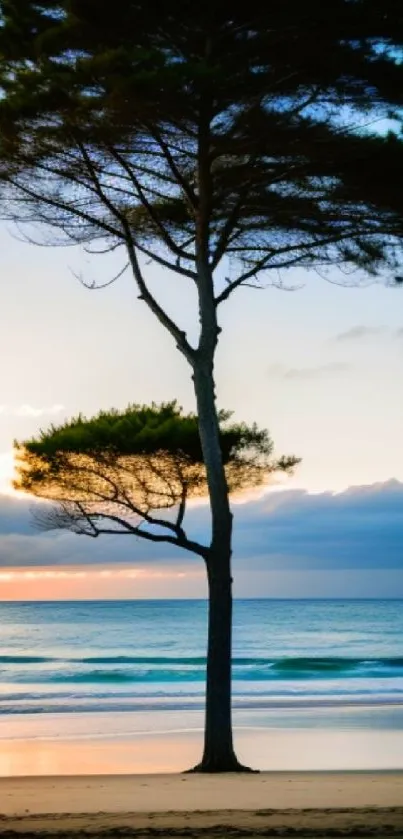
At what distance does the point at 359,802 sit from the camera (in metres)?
8.65

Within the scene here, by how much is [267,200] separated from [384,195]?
45.3 inches

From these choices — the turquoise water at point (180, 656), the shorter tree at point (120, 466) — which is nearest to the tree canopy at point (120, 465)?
the shorter tree at point (120, 466)

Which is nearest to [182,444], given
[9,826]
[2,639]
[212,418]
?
[212,418]

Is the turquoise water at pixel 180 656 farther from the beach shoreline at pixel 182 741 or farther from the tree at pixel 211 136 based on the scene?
the tree at pixel 211 136

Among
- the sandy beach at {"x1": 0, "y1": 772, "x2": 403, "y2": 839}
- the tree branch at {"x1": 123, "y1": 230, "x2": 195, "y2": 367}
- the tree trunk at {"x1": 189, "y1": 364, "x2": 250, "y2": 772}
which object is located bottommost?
the sandy beach at {"x1": 0, "y1": 772, "x2": 403, "y2": 839}

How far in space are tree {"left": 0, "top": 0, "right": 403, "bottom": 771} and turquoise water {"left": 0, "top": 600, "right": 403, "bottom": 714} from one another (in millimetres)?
10179

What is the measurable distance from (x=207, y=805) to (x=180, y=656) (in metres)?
30.8

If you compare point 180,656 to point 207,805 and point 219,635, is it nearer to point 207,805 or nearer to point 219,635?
point 219,635

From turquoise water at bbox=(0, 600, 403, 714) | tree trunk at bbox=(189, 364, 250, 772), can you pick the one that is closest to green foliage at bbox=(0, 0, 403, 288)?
tree trunk at bbox=(189, 364, 250, 772)

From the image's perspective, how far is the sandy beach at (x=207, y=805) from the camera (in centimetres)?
725

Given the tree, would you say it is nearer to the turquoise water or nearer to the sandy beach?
the sandy beach

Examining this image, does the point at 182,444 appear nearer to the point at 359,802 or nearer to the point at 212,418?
the point at 212,418

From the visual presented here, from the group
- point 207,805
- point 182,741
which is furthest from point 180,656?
point 207,805

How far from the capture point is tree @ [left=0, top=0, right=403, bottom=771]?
10.3 meters
